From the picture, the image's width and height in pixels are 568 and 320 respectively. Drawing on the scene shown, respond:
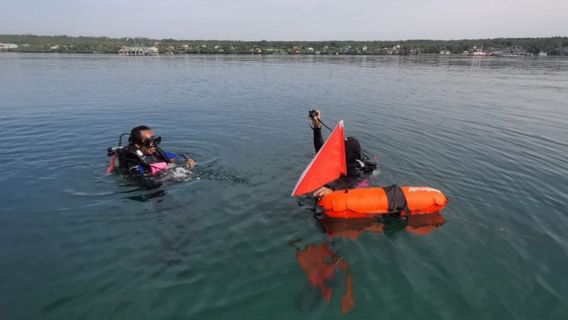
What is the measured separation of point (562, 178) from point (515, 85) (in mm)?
30308

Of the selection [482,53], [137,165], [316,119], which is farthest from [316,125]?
[482,53]

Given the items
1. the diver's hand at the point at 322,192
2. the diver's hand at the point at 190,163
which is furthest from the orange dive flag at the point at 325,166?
the diver's hand at the point at 190,163

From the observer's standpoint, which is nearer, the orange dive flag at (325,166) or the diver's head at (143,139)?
the orange dive flag at (325,166)

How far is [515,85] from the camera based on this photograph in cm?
3691

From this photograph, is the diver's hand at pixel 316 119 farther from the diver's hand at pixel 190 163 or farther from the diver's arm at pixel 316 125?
the diver's hand at pixel 190 163

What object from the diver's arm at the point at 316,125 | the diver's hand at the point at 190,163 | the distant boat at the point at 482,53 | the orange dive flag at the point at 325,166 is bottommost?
the diver's hand at the point at 190,163

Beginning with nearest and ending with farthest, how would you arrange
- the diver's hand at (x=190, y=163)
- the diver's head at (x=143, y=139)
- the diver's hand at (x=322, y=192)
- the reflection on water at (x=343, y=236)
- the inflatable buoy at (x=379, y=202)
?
the reflection on water at (x=343, y=236) < the inflatable buoy at (x=379, y=202) < the diver's hand at (x=322, y=192) < the diver's head at (x=143, y=139) < the diver's hand at (x=190, y=163)

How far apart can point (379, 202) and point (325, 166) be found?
4.69 ft

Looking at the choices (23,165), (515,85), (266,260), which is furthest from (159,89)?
(515,85)

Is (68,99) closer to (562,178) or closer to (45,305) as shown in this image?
(45,305)

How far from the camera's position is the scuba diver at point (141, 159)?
10.1 meters

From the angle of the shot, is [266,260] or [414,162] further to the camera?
[414,162]

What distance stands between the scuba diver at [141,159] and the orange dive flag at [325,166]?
4.41 metres

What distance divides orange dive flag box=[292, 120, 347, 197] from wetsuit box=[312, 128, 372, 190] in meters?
0.73
